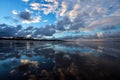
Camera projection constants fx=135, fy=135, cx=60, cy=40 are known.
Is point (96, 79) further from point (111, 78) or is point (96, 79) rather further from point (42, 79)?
point (42, 79)

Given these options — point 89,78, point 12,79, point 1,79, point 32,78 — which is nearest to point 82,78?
point 89,78

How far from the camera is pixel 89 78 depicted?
9.92 m

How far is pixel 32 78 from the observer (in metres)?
9.85

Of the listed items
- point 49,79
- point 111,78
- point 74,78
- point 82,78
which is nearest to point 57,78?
point 49,79

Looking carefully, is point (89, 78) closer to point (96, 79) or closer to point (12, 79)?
point (96, 79)

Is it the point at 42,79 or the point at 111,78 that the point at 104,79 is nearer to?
the point at 111,78

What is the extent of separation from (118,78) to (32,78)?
6.26m

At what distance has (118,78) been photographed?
32.0 ft

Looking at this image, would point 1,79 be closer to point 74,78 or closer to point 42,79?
point 42,79

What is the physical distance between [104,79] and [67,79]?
2.67 meters

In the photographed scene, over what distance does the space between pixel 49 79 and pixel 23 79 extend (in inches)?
72.3

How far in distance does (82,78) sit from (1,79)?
5.80m

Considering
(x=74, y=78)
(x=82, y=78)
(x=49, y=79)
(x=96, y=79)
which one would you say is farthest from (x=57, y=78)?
(x=96, y=79)

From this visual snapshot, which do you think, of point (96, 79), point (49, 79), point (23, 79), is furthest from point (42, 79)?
point (96, 79)
